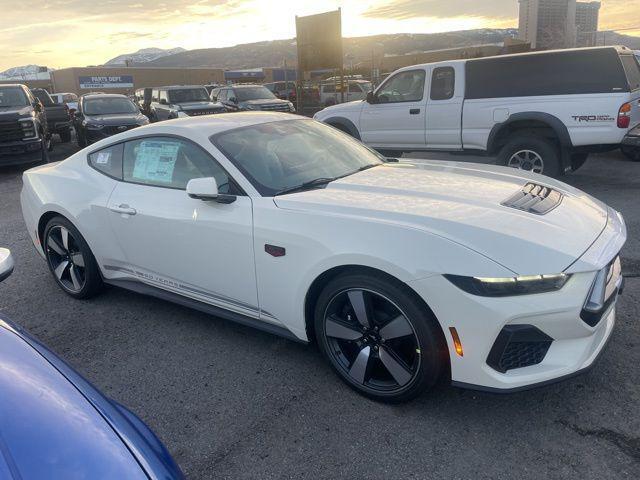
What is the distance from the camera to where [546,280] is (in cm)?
230

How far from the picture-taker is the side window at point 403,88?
27.7 feet

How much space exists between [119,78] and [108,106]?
52.0m

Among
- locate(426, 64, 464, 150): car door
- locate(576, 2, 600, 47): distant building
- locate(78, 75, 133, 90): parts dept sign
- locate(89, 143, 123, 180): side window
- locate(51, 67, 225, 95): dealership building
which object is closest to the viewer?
locate(89, 143, 123, 180): side window

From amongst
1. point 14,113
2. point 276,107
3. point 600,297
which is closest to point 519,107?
point 600,297

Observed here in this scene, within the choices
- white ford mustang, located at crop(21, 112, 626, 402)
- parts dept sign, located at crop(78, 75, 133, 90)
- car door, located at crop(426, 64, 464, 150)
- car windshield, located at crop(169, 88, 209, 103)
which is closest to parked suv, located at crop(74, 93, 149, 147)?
car windshield, located at crop(169, 88, 209, 103)

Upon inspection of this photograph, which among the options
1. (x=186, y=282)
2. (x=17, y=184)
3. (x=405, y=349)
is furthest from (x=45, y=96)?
(x=405, y=349)

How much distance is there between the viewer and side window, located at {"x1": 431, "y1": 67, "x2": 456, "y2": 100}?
8058mm

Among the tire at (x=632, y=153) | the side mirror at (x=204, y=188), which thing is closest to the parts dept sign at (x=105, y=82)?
the tire at (x=632, y=153)

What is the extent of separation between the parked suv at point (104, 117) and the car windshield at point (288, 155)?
35.0ft

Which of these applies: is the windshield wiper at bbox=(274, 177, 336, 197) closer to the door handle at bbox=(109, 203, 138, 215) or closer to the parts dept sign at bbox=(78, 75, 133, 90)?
the door handle at bbox=(109, 203, 138, 215)

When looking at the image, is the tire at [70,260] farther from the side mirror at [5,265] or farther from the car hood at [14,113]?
the car hood at [14,113]

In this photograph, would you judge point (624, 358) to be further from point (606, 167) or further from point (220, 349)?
point (606, 167)

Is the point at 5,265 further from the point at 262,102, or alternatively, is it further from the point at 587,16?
the point at 587,16

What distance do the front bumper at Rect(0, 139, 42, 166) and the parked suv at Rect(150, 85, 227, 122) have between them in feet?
17.1
